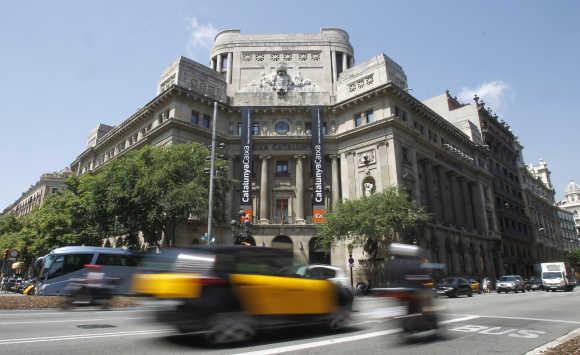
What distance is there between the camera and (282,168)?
1631 inches

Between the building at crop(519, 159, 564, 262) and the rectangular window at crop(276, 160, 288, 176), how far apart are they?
173 ft

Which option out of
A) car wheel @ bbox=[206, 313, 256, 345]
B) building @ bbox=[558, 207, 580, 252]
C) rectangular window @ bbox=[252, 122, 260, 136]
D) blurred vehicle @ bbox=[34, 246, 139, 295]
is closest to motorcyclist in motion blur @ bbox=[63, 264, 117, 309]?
blurred vehicle @ bbox=[34, 246, 139, 295]

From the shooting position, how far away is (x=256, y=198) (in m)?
40.0

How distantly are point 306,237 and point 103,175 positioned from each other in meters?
18.9

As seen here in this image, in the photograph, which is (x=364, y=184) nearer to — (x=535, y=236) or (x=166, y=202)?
(x=166, y=202)

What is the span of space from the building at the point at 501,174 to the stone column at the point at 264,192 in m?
34.6

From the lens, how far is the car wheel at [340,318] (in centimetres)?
823

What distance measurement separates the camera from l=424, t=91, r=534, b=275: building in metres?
60.3

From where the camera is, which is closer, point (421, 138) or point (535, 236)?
point (421, 138)

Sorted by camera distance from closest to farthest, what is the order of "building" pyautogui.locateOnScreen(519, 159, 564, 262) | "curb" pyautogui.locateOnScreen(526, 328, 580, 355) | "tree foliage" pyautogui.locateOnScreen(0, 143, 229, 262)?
"curb" pyautogui.locateOnScreen(526, 328, 580, 355), "tree foliage" pyautogui.locateOnScreen(0, 143, 229, 262), "building" pyautogui.locateOnScreen(519, 159, 564, 262)

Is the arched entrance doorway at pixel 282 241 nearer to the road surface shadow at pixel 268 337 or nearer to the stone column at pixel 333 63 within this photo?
the stone column at pixel 333 63

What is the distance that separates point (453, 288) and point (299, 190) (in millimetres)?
17681

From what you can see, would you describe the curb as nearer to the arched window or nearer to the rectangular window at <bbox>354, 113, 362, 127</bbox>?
the rectangular window at <bbox>354, 113, 362, 127</bbox>

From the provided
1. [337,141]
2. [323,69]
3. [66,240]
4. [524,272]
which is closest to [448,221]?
[337,141]
